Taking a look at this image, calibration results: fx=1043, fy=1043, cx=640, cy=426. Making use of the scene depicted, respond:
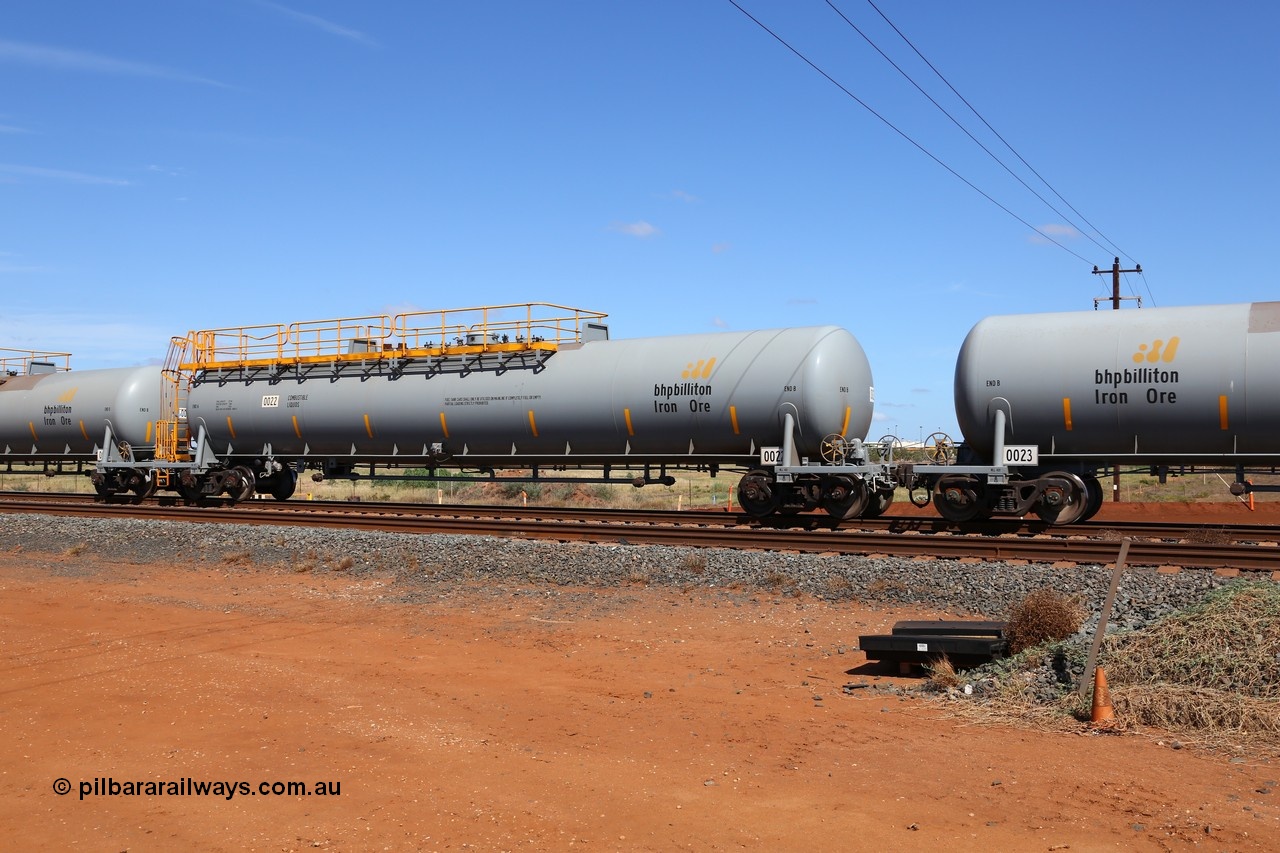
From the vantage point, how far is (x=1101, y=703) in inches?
325

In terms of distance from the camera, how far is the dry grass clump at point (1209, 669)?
797cm

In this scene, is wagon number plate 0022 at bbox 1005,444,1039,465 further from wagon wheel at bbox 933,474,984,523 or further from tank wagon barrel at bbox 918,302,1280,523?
wagon wheel at bbox 933,474,984,523

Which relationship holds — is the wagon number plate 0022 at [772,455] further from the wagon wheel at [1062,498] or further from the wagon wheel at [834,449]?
the wagon wheel at [1062,498]

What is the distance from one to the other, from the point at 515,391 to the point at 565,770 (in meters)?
15.3

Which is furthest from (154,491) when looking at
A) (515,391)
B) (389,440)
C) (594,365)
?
(594,365)

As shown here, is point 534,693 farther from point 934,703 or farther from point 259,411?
point 259,411

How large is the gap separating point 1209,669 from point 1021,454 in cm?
920

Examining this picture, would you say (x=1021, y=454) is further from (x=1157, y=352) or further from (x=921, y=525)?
(x=1157, y=352)

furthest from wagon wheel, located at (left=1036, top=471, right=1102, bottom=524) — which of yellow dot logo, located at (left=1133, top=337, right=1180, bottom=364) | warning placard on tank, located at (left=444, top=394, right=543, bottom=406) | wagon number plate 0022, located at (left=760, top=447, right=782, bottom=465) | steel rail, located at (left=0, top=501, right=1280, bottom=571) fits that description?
warning placard on tank, located at (left=444, top=394, right=543, bottom=406)

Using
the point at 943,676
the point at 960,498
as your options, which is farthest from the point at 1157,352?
the point at 943,676

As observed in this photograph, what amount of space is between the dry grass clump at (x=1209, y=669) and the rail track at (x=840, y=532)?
463 centimetres

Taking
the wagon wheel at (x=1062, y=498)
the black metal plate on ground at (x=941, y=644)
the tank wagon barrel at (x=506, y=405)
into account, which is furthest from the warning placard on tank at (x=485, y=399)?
the black metal plate on ground at (x=941, y=644)

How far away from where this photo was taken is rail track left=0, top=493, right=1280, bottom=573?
14.7 m

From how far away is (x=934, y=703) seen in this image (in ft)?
29.8
